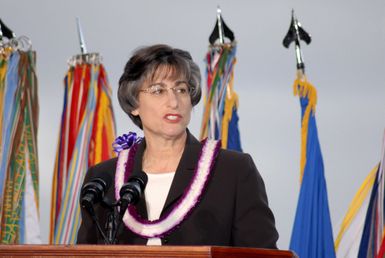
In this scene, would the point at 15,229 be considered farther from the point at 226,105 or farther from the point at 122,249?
the point at 122,249

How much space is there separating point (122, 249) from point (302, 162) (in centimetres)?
370

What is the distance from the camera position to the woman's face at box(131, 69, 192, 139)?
9.16 feet

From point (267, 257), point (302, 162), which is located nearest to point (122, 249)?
point (267, 257)

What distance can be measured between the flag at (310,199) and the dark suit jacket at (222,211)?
2657 mm

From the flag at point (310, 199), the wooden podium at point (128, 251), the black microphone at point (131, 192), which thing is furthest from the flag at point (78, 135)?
the wooden podium at point (128, 251)

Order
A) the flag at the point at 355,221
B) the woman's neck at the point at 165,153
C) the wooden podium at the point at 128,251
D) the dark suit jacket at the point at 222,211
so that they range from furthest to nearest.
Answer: the flag at the point at 355,221
the woman's neck at the point at 165,153
the dark suit jacket at the point at 222,211
the wooden podium at the point at 128,251

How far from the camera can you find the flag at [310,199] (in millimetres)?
5383

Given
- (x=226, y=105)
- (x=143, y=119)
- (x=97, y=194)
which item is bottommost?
(x=97, y=194)

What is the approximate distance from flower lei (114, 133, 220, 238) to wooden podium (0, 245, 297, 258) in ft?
1.98

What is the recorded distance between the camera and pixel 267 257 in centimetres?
212

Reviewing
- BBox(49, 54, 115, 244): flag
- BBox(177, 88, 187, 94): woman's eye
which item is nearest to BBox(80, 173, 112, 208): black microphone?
BBox(177, 88, 187, 94): woman's eye

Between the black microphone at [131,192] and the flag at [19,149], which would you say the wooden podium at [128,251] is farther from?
the flag at [19,149]

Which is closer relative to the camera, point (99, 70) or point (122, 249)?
point (122, 249)

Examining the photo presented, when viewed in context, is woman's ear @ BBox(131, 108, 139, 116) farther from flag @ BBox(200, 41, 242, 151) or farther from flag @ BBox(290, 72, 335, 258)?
flag @ BBox(200, 41, 242, 151)
